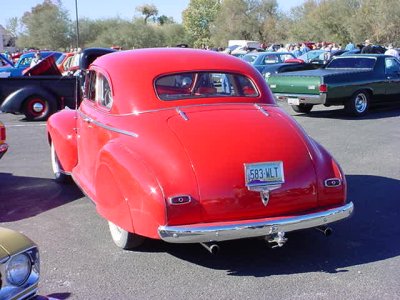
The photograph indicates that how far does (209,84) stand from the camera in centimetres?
511

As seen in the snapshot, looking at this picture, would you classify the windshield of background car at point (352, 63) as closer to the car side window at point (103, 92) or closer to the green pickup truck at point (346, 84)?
the green pickup truck at point (346, 84)

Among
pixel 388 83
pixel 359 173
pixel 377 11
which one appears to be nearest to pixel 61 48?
pixel 377 11

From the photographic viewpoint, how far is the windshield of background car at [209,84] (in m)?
4.94

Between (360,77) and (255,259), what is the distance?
30.7 ft

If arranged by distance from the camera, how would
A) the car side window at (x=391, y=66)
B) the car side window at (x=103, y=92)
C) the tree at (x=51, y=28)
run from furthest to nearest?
1. the tree at (x=51, y=28)
2. the car side window at (x=391, y=66)
3. the car side window at (x=103, y=92)

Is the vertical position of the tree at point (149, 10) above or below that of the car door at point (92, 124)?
above

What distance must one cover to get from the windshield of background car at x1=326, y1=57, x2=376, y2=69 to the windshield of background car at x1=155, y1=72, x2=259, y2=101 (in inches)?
352

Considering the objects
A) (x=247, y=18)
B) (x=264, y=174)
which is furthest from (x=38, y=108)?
(x=247, y=18)

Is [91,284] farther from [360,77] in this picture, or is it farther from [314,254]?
[360,77]

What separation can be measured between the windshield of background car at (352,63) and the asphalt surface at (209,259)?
287 inches

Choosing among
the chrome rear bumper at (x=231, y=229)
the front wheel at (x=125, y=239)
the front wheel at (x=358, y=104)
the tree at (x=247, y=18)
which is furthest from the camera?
the tree at (x=247, y=18)

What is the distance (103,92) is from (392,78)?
1001 centimetres

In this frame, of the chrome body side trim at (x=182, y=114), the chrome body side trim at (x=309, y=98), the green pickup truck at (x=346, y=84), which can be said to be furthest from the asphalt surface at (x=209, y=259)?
the green pickup truck at (x=346, y=84)

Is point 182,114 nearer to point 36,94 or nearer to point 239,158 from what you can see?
point 239,158
